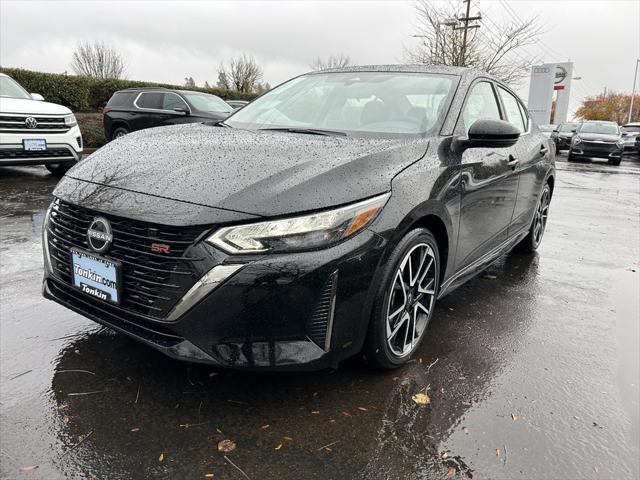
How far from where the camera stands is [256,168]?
2.25 m

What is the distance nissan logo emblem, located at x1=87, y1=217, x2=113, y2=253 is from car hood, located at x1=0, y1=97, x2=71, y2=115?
6.26 meters

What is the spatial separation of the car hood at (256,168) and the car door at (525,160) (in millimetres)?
1621

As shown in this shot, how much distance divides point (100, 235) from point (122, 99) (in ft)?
37.4

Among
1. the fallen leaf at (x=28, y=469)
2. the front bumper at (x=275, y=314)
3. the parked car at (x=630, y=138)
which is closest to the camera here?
the fallen leaf at (x=28, y=469)

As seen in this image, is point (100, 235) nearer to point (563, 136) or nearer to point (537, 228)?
point (537, 228)

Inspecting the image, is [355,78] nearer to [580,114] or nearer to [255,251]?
[255,251]

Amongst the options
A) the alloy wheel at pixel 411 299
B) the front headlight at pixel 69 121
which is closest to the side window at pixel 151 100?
the front headlight at pixel 69 121

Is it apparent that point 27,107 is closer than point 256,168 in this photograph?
No

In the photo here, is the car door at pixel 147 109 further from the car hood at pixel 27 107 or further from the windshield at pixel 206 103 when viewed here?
the car hood at pixel 27 107

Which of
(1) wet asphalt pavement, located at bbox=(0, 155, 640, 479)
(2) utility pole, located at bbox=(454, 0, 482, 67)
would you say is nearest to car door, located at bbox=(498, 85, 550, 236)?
(1) wet asphalt pavement, located at bbox=(0, 155, 640, 479)

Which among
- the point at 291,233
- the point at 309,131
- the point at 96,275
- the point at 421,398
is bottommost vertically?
the point at 421,398

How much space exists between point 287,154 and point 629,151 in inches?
1036

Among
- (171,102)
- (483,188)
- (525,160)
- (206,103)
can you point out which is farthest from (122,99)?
(483,188)

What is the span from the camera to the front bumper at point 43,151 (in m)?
7.29
